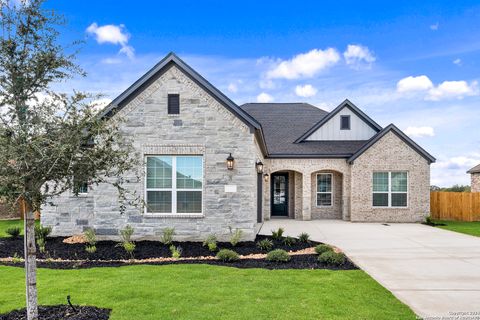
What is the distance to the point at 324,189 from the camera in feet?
67.2

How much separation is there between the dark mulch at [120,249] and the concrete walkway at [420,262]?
6.94ft

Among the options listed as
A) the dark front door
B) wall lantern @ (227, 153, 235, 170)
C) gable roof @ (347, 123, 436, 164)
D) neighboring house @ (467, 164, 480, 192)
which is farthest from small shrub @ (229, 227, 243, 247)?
neighboring house @ (467, 164, 480, 192)

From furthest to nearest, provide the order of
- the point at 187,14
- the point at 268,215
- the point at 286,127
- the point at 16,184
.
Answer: the point at 286,127 < the point at 268,215 < the point at 187,14 < the point at 16,184

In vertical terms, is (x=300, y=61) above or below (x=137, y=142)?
above

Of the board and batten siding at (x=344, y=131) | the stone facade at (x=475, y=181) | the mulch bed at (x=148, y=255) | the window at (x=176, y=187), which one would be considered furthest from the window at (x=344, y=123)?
the stone facade at (x=475, y=181)

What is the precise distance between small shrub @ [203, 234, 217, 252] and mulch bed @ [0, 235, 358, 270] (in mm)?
129

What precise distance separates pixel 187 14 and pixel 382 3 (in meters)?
7.72

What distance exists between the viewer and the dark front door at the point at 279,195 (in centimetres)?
2153

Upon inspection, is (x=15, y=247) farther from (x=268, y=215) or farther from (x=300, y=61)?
(x=300, y=61)

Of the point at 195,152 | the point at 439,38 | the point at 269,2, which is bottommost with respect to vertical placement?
the point at 195,152

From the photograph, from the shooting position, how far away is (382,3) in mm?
14539

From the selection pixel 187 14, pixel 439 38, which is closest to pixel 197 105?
pixel 187 14

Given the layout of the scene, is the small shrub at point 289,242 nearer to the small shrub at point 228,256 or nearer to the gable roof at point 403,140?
the small shrub at point 228,256

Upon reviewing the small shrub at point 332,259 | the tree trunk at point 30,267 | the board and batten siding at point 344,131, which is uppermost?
the board and batten siding at point 344,131
